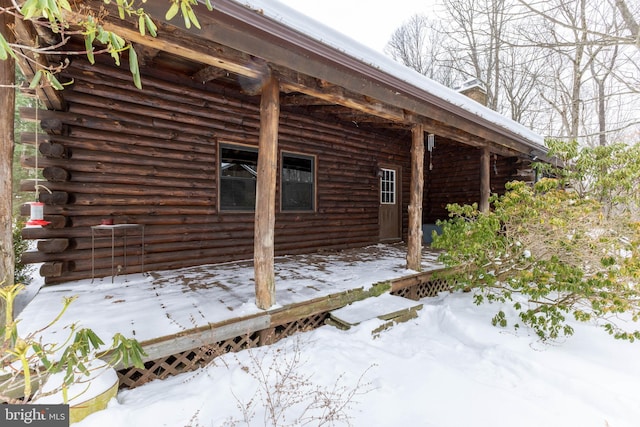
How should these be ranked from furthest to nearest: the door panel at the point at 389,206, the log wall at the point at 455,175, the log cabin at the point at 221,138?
the door panel at the point at 389,206
the log wall at the point at 455,175
the log cabin at the point at 221,138

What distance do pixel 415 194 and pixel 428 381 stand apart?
2873 mm

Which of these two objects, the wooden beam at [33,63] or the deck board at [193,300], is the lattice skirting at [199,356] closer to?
the deck board at [193,300]

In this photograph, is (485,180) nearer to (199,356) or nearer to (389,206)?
(389,206)

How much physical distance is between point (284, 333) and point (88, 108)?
12.6 ft

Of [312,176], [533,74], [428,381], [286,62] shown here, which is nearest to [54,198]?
[286,62]

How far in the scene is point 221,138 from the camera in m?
5.10

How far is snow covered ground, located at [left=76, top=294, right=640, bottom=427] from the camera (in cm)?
218

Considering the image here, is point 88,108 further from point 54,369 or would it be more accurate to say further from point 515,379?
point 515,379

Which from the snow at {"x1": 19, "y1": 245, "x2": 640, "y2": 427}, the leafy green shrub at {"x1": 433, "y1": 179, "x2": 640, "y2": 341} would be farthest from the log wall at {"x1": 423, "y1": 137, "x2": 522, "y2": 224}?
the snow at {"x1": 19, "y1": 245, "x2": 640, "y2": 427}

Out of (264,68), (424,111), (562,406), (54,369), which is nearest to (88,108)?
(264,68)

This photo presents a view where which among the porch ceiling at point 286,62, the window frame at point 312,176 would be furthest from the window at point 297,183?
the porch ceiling at point 286,62

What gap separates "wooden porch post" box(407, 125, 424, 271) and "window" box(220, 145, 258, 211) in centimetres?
277

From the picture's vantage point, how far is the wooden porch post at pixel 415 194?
4.76 metres

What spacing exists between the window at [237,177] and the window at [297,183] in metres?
0.72
